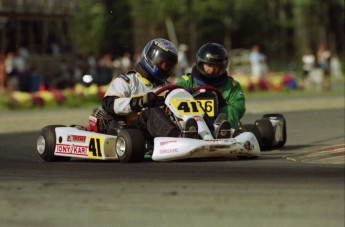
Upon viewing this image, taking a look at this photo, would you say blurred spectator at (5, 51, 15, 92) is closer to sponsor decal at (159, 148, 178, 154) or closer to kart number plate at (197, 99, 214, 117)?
kart number plate at (197, 99, 214, 117)

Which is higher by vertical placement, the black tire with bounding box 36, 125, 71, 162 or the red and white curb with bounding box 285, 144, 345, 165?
the black tire with bounding box 36, 125, 71, 162

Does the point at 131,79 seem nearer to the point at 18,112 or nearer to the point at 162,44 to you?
the point at 162,44

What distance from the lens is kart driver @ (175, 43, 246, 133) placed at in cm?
1112

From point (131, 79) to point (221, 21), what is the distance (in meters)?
48.7

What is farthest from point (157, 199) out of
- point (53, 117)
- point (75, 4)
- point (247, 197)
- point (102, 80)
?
point (75, 4)

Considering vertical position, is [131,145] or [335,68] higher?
[335,68]

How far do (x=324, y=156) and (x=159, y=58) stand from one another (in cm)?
193

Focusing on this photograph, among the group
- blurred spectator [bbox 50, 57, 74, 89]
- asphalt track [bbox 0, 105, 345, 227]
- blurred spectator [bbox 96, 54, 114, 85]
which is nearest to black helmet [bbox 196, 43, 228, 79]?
asphalt track [bbox 0, 105, 345, 227]

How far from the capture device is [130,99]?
10.5 metres

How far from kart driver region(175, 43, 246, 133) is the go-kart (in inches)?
7.4

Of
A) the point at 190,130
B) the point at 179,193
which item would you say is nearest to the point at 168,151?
the point at 190,130

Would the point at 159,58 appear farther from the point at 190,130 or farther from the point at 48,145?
the point at 48,145

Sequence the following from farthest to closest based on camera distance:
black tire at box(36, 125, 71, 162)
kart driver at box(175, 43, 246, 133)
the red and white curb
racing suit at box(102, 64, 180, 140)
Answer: kart driver at box(175, 43, 246, 133) → black tire at box(36, 125, 71, 162) → racing suit at box(102, 64, 180, 140) → the red and white curb

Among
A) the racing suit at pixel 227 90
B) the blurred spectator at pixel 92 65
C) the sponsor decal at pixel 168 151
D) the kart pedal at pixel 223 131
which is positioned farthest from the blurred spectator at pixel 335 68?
the sponsor decal at pixel 168 151
